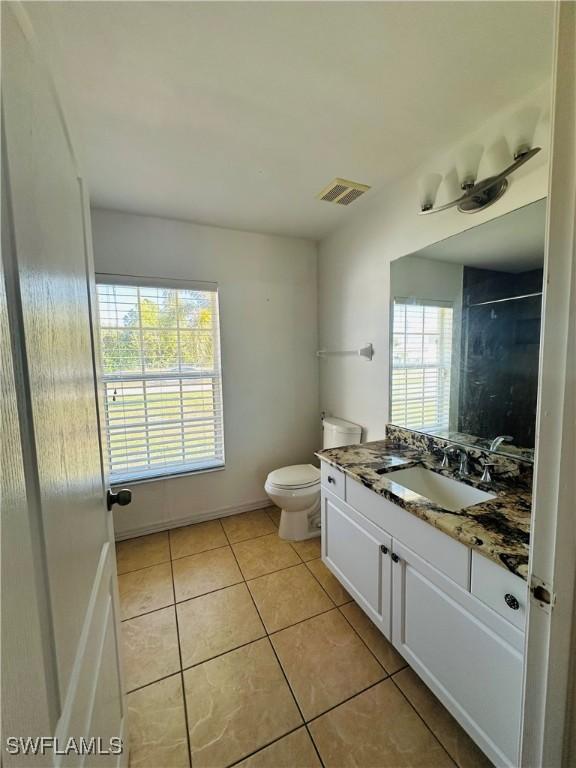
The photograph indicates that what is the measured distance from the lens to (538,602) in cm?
52

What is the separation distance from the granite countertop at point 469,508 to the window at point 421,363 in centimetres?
25

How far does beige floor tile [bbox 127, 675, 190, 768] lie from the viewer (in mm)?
1039

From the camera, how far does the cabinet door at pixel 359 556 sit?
1340 mm

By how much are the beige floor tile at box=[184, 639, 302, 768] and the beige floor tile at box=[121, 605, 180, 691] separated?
131mm

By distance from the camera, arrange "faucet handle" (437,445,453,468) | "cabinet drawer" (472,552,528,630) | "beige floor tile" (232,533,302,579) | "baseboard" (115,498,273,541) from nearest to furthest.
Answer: "cabinet drawer" (472,552,528,630) < "faucet handle" (437,445,453,468) < "beige floor tile" (232,533,302,579) < "baseboard" (115,498,273,541)

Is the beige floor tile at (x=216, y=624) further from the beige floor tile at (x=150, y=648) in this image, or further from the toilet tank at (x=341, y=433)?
the toilet tank at (x=341, y=433)

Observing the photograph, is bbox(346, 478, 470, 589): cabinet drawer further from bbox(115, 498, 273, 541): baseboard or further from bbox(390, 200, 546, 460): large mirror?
bbox(115, 498, 273, 541): baseboard

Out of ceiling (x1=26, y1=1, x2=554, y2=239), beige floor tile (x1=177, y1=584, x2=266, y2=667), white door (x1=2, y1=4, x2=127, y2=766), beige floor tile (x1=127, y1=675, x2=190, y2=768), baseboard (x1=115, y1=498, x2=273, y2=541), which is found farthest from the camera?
baseboard (x1=115, y1=498, x2=273, y2=541)

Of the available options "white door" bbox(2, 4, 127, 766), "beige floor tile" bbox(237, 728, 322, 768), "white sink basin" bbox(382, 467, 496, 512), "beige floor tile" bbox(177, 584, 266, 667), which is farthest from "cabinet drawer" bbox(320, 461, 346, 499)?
"white door" bbox(2, 4, 127, 766)

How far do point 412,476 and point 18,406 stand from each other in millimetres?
1602

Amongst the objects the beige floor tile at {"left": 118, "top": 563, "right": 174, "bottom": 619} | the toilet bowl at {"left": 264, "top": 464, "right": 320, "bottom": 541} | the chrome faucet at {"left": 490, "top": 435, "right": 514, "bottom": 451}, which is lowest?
the beige floor tile at {"left": 118, "top": 563, "right": 174, "bottom": 619}

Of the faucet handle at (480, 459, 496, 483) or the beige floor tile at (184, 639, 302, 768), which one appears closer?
the beige floor tile at (184, 639, 302, 768)

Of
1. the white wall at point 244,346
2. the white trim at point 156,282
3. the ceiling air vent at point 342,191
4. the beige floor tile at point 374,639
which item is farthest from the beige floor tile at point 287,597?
the ceiling air vent at point 342,191

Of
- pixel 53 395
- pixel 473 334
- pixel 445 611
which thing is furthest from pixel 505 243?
pixel 53 395
